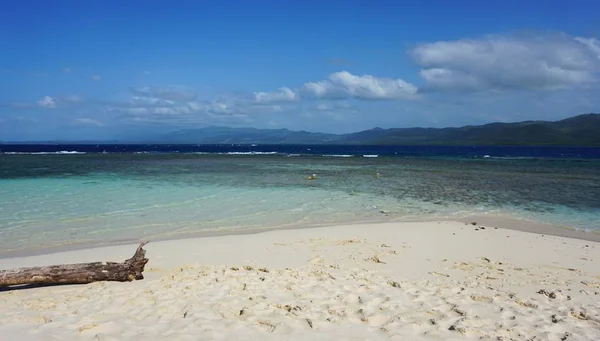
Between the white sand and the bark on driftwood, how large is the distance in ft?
0.53

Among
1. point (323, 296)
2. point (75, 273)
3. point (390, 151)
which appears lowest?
point (390, 151)

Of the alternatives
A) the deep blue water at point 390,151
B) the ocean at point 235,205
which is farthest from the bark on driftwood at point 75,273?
the deep blue water at point 390,151

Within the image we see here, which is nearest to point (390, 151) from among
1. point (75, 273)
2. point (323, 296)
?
point (323, 296)

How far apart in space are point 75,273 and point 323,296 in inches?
162

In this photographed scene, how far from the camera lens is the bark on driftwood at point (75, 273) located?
6957 millimetres

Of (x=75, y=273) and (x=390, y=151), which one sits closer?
(x=75, y=273)

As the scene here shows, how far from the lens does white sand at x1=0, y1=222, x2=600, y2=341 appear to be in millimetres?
5344

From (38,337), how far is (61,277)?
2.22m

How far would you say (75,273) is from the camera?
23.5ft

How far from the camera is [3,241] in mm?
11227

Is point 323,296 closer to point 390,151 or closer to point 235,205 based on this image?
point 235,205

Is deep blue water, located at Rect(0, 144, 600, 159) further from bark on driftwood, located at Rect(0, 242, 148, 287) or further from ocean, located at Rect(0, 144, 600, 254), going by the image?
bark on driftwood, located at Rect(0, 242, 148, 287)

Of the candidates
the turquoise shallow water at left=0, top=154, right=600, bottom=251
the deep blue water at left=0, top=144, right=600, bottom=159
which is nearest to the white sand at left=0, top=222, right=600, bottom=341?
the turquoise shallow water at left=0, top=154, right=600, bottom=251

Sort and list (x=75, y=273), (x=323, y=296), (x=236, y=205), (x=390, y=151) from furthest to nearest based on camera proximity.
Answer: (x=390, y=151) < (x=236, y=205) < (x=75, y=273) < (x=323, y=296)
